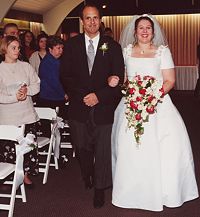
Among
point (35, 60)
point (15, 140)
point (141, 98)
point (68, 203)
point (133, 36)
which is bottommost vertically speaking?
point (68, 203)

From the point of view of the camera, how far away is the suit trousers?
4.30 m

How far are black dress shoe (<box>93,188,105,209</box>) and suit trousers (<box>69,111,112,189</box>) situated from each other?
0.06m

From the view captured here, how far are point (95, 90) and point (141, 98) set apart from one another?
502mm

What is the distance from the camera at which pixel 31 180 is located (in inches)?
208

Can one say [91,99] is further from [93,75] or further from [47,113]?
[47,113]

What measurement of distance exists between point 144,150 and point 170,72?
2.54 feet

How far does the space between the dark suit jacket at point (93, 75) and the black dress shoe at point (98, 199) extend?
681 mm

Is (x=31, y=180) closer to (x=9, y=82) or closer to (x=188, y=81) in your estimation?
(x=9, y=82)

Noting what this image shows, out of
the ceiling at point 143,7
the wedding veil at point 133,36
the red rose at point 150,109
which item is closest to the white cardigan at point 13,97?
the wedding veil at point 133,36

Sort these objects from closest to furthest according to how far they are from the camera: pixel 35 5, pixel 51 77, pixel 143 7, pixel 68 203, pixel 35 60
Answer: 1. pixel 68 203
2. pixel 51 77
3. pixel 35 60
4. pixel 35 5
5. pixel 143 7

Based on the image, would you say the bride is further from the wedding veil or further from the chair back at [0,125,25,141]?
the chair back at [0,125,25,141]

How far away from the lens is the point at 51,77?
18.7ft

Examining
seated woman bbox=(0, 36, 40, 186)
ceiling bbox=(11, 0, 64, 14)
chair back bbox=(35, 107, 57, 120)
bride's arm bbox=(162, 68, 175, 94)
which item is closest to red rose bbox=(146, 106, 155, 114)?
bride's arm bbox=(162, 68, 175, 94)

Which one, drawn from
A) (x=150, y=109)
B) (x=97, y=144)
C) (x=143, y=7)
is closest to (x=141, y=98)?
(x=150, y=109)
